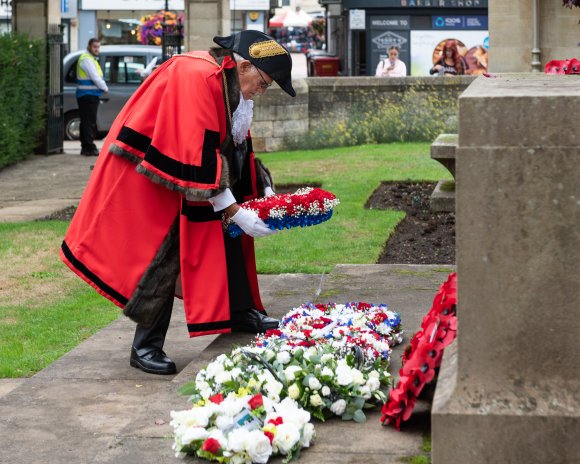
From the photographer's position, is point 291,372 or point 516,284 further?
point 291,372

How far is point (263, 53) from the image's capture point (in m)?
5.69

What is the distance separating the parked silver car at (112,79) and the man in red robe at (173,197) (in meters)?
17.4

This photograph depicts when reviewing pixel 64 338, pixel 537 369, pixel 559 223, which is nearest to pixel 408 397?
pixel 537 369

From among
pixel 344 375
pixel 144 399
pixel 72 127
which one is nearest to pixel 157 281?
pixel 144 399

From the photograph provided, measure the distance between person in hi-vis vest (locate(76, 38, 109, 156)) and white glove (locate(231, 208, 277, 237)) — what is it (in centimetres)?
1372

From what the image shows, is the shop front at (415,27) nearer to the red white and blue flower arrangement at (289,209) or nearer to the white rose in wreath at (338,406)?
the red white and blue flower arrangement at (289,209)

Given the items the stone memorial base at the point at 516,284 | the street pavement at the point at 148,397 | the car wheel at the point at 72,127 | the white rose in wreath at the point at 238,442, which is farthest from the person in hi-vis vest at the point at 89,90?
the stone memorial base at the point at 516,284

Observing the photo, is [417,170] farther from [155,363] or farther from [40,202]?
[155,363]

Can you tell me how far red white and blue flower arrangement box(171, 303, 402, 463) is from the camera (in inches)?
154

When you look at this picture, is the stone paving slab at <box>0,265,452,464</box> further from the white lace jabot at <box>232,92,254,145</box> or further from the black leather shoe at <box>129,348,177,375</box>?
the white lace jabot at <box>232,92,254,145</box>

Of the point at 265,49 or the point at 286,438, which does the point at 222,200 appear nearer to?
the point at 265,49

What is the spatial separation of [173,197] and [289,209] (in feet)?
1.78

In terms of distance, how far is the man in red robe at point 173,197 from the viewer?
18.1 ft

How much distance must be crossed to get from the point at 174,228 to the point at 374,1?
29234 millimetres
